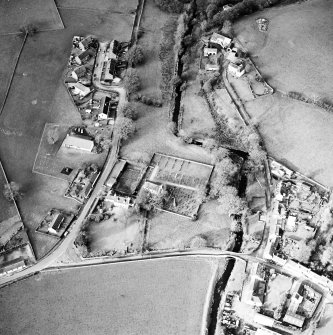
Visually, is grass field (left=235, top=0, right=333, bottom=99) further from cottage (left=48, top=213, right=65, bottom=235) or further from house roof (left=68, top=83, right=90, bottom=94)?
cottage (left=48, top=213, right=65, bottom=235)

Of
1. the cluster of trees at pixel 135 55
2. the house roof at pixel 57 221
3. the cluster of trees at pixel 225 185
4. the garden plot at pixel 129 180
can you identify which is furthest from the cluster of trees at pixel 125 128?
the house roof at pixel 57 221

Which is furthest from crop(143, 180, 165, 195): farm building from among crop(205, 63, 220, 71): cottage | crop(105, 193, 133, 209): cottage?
crop(205, 63, 220, 71): cottage

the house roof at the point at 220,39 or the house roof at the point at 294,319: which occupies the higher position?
the house roof at the point at 220,39

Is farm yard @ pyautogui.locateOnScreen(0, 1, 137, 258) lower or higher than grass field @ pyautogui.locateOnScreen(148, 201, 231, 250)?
higher

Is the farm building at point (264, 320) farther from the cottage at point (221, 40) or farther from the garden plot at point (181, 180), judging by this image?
the cottage at point (221, 40)

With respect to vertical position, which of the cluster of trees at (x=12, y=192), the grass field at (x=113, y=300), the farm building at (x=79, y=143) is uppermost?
the farm building at (x=79, y=143)

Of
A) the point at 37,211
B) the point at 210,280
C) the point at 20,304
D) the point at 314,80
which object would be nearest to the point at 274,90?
the point at 314,80

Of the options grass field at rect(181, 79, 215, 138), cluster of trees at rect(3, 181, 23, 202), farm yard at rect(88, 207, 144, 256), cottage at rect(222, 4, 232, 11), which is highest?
cottage at rect(222, 4, 232, 11)

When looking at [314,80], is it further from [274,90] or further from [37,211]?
[37,211]
